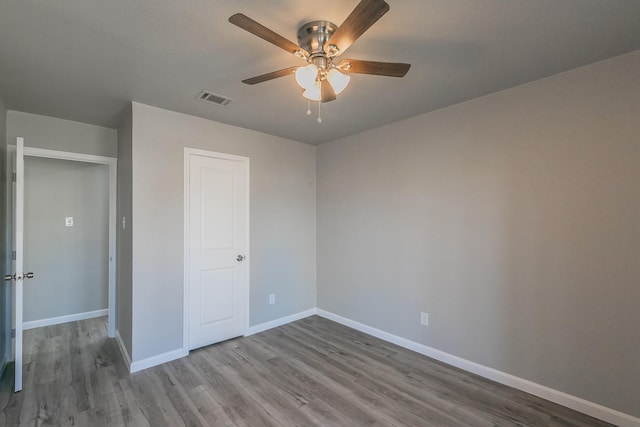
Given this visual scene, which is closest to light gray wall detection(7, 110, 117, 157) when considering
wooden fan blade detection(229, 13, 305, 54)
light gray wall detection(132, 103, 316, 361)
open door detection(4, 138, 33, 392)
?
open door detection(4, 138, 33, 392)

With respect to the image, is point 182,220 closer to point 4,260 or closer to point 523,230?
point 4,260

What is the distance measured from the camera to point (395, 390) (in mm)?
2443

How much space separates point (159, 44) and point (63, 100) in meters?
1.57

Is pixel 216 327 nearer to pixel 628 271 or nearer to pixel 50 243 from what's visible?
pixel 50 243

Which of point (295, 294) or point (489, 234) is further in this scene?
point (295, 294)

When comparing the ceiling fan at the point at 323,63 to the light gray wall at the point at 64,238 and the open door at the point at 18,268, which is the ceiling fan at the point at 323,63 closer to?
the open door at the point at 18,268

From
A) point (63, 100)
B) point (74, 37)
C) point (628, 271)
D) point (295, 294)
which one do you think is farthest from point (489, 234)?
point (63, 100)

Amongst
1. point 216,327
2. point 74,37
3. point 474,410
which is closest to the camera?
point 74,37

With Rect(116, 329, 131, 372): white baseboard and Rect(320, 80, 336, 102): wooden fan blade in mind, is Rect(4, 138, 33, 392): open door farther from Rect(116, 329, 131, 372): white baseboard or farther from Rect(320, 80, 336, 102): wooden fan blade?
Rect(320, 80, 336, 102): wooden fan blade

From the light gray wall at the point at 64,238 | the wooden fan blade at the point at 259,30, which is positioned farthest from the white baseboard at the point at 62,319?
the wooden fan blade at the point at 259,30

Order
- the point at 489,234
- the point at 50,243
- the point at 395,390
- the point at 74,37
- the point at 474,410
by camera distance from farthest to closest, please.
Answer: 1. the point at 50,243
2. the point at 489,234
3. the point at 395,390
4. the point at 474,410
5. the point at 74,37

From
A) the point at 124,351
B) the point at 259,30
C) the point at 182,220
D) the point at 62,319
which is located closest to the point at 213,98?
the point at 182,220

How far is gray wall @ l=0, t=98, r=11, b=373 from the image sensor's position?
2.71 m

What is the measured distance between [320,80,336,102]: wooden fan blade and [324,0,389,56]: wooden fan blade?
0.85 feet
